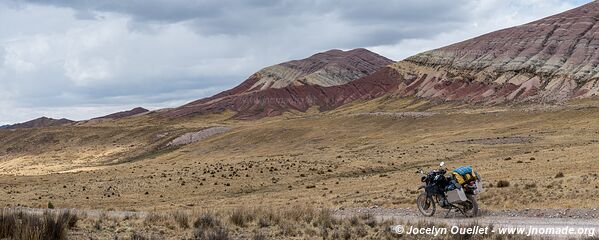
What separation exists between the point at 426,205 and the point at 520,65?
122m

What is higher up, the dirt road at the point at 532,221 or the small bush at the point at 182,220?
the small bush at the point at 182,220

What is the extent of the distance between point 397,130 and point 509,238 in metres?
75.6

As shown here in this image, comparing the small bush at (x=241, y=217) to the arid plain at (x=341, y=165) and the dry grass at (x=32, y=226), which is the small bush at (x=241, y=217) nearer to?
the dry grass at (x=32, y=226)

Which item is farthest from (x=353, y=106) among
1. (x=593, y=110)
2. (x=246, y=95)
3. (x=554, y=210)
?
(x=554, y=210)

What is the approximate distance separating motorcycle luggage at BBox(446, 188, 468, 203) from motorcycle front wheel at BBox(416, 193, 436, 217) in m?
0.73

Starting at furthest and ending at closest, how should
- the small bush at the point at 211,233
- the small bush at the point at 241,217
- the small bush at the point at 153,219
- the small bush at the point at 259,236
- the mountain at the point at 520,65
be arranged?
the mountain at the point at 520,65 → the small bush at the point at 241,217 → the small bush at the point at 153,219 → the small bush at the point at 259,236 → the small bush at the point at 211,233

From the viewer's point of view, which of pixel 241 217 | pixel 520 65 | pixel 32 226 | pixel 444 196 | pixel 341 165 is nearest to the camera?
pixel 32 226

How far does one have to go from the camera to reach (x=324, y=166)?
154 feet

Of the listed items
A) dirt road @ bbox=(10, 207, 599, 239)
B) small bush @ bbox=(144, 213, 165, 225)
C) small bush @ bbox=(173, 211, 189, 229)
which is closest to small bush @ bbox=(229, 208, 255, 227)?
small bush @ bbox=(173, 211, 189, 229)

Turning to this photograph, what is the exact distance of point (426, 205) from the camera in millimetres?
17562

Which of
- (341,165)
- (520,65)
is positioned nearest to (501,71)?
(520,65)

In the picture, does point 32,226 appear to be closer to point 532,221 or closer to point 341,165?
point 532,221

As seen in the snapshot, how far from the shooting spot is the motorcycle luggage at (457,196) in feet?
53.6

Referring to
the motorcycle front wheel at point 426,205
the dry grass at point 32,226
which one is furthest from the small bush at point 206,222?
the motorcycle front wheel at point 426,205
